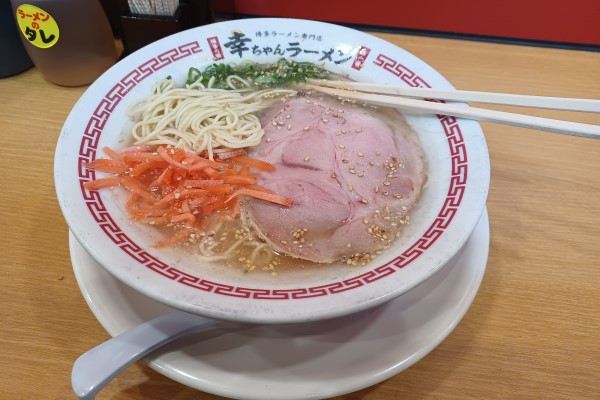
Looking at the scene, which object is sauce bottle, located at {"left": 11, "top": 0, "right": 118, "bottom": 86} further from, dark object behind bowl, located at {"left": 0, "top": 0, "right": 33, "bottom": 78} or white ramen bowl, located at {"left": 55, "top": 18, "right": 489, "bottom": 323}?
white ramen bowl, located at {"left": 55, "top": 18, "right": 489, "bottom": 323}

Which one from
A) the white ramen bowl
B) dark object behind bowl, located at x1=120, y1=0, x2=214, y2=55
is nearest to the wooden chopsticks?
the white ramen bowl

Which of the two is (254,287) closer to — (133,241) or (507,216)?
(133,241)

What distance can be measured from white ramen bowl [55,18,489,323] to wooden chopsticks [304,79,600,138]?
0.05 m

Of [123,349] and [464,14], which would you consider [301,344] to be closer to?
[123,349]

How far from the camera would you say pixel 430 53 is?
2.51 meters

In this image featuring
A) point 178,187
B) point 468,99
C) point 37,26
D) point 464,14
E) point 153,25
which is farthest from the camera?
point 464,14

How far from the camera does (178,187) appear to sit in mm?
1479

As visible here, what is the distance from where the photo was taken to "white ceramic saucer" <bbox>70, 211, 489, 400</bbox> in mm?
1179

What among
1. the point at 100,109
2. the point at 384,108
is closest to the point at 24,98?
the point at 100,109

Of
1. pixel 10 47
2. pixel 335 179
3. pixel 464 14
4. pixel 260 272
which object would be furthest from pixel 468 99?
pixel 10 47

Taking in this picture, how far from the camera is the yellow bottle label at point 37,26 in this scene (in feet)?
6.37

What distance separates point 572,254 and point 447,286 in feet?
1.82

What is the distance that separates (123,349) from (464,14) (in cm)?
226

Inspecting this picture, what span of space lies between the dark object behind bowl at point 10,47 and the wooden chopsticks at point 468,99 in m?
1.31
